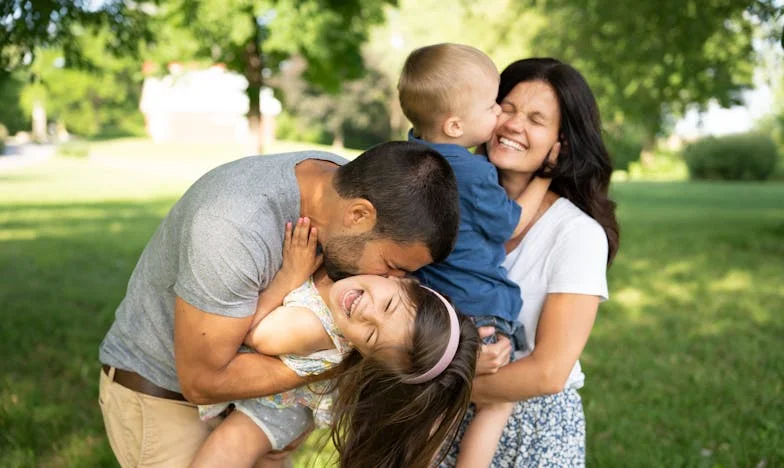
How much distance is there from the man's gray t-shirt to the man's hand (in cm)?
71

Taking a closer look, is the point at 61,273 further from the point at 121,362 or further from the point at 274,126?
the point at 274,126

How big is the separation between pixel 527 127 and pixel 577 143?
0.60 feet

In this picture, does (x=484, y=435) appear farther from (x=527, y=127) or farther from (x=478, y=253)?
(x=527, y=127)

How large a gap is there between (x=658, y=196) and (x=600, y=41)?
12.4 meters

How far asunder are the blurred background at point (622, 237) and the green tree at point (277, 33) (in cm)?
3

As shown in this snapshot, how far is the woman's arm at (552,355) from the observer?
2479mm

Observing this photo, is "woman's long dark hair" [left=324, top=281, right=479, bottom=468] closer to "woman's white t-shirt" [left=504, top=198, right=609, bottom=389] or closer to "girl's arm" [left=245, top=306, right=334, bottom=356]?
"girl's arm" [left=245, top=306, right=334, bottom=356]

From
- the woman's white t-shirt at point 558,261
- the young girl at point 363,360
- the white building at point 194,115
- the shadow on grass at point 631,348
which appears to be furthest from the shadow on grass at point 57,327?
the white building at point 194,115

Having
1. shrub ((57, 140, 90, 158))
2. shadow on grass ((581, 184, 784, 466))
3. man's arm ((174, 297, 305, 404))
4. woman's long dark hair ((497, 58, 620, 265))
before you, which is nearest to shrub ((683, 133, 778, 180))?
shadow on grass ((581, 184, 784, 466))

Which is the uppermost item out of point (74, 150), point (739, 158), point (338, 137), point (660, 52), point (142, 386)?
point (660, 52)

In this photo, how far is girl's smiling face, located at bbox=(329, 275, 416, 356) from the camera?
88.1 inches

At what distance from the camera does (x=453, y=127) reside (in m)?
2.70

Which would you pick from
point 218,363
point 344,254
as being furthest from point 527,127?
point 218,363

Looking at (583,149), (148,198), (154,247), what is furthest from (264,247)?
(148,198)
